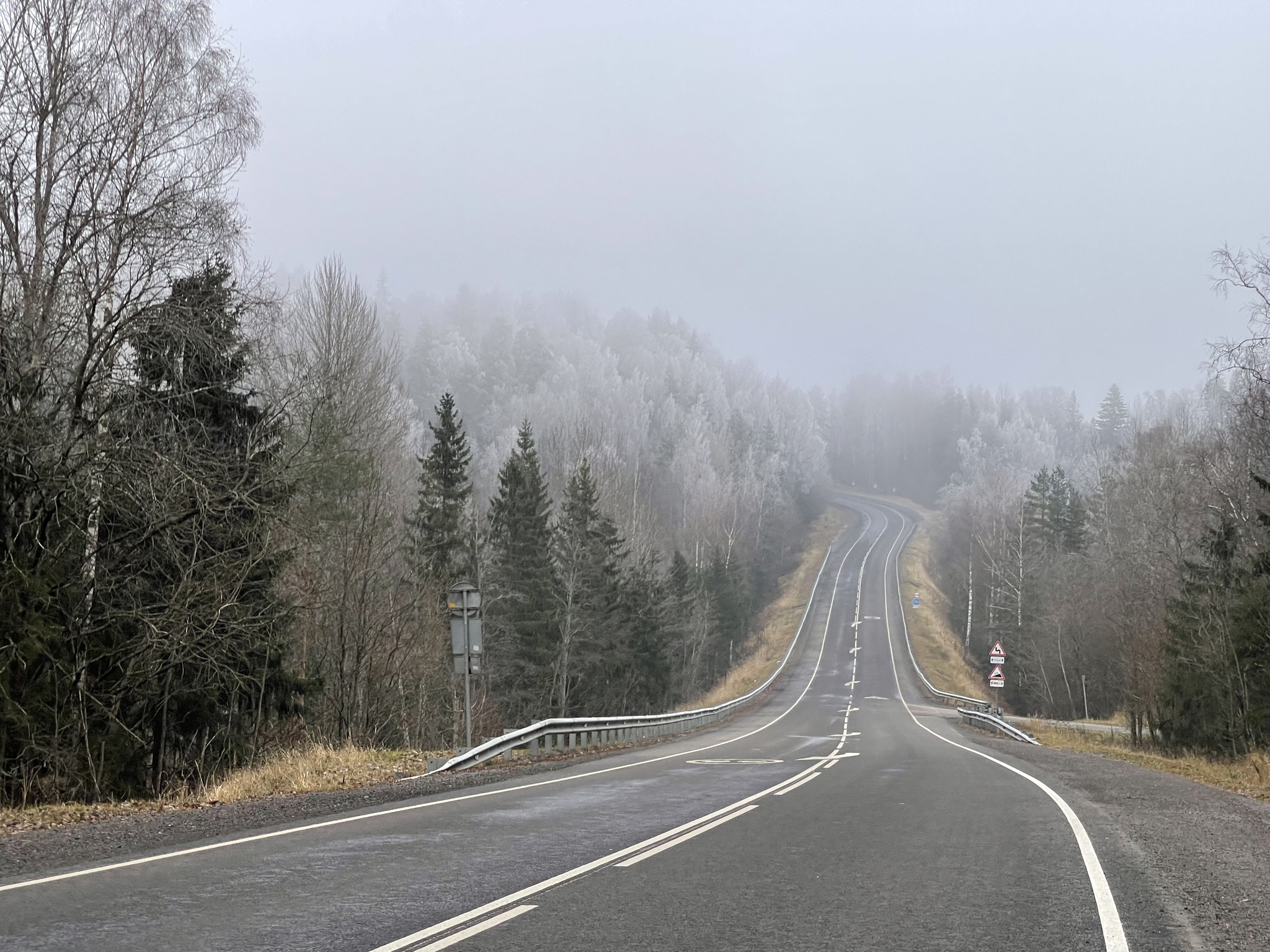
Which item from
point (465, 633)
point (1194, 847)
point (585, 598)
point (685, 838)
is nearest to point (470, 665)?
point (465, 633)

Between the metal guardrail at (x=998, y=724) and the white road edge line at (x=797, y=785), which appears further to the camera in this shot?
the metal guardrail at (x=998, y=724)

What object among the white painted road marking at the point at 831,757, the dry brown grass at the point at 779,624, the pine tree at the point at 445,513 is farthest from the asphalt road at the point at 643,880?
the dry brown grass at the point at 779,624

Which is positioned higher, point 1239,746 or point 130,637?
point 130,637

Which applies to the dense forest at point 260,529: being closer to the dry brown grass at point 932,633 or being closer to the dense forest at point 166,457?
the dense forest at point 166,457

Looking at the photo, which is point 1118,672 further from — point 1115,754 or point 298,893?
point 298,893

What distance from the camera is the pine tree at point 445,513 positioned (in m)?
40.1

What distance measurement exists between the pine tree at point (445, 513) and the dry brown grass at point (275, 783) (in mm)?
18652

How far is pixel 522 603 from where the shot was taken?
2048 inches

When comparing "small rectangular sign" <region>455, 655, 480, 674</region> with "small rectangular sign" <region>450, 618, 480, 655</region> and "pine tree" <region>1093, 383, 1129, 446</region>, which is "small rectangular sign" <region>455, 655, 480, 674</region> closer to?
"small rectangular sign" <region>450, 618, 480, 655</region>

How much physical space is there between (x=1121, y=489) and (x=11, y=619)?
6096 cm

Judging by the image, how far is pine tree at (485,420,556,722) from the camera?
166 feet

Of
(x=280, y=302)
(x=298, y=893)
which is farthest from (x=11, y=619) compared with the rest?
(x=298, y=893)

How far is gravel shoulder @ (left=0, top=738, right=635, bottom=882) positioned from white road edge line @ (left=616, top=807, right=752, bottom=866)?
400 centimetres

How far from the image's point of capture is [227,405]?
1975cm
